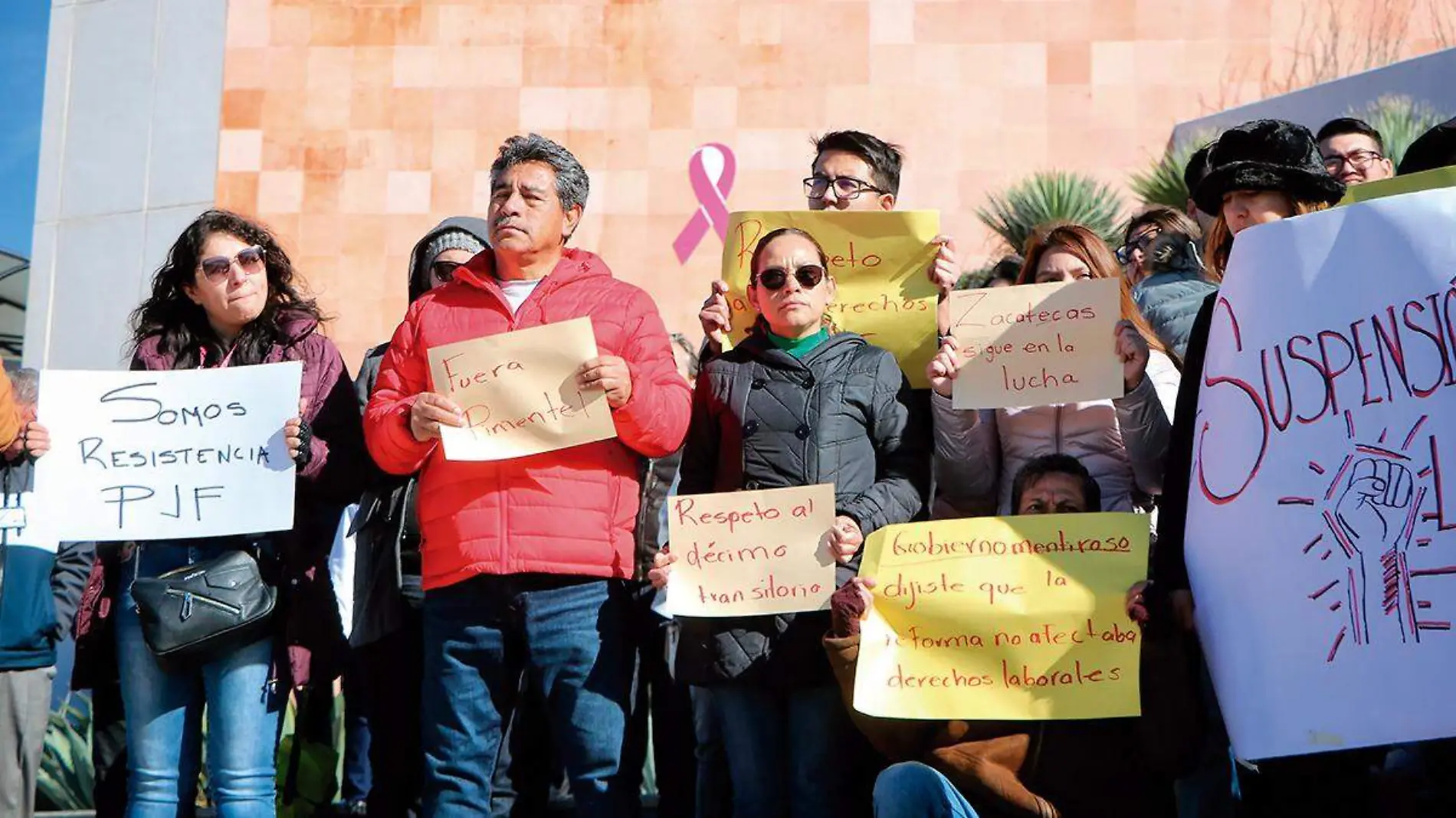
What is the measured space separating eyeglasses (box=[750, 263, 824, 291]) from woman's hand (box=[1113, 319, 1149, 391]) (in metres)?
0.75

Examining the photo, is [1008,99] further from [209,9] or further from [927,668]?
[927,668]

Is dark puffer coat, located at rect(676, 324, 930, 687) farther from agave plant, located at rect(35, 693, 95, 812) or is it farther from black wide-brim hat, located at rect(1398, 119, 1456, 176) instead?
agave plant, located at rect(35, 693, 95, 812)

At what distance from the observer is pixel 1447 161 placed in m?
3.91

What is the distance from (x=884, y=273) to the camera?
423 centimetres

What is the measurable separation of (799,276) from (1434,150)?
1.66 meters

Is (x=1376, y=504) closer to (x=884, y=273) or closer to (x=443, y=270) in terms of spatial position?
(x=884, y=273)

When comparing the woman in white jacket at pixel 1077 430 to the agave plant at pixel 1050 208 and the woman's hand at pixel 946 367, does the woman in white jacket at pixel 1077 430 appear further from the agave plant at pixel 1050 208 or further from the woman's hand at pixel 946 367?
the agave plant at pixel 1050 208

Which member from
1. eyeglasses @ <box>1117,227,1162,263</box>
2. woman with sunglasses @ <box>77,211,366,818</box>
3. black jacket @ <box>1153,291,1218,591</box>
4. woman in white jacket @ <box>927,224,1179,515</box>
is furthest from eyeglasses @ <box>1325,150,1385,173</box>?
woman with sunglasses @ <box>77,211,366,818</box>

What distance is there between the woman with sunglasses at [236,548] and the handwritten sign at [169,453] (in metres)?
0.08

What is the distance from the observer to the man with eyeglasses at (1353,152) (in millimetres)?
4801

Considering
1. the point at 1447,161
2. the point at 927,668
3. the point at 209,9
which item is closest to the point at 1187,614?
the point at 927,668

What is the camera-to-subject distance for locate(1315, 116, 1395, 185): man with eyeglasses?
480cm

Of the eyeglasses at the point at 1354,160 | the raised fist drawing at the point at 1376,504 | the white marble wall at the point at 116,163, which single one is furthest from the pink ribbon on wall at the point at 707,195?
the raised fist drawing at the point at 1376,504

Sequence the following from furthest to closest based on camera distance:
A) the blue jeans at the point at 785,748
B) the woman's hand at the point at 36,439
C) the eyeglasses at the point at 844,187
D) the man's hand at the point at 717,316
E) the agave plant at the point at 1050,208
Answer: the agave plant at the point at 1050,208 < the eyeglasses at the point at 844,187 < the man's hand at the point at 717,316 < the woman's hand at the point at 36,439 < the blue jeans at the point at 785,748
